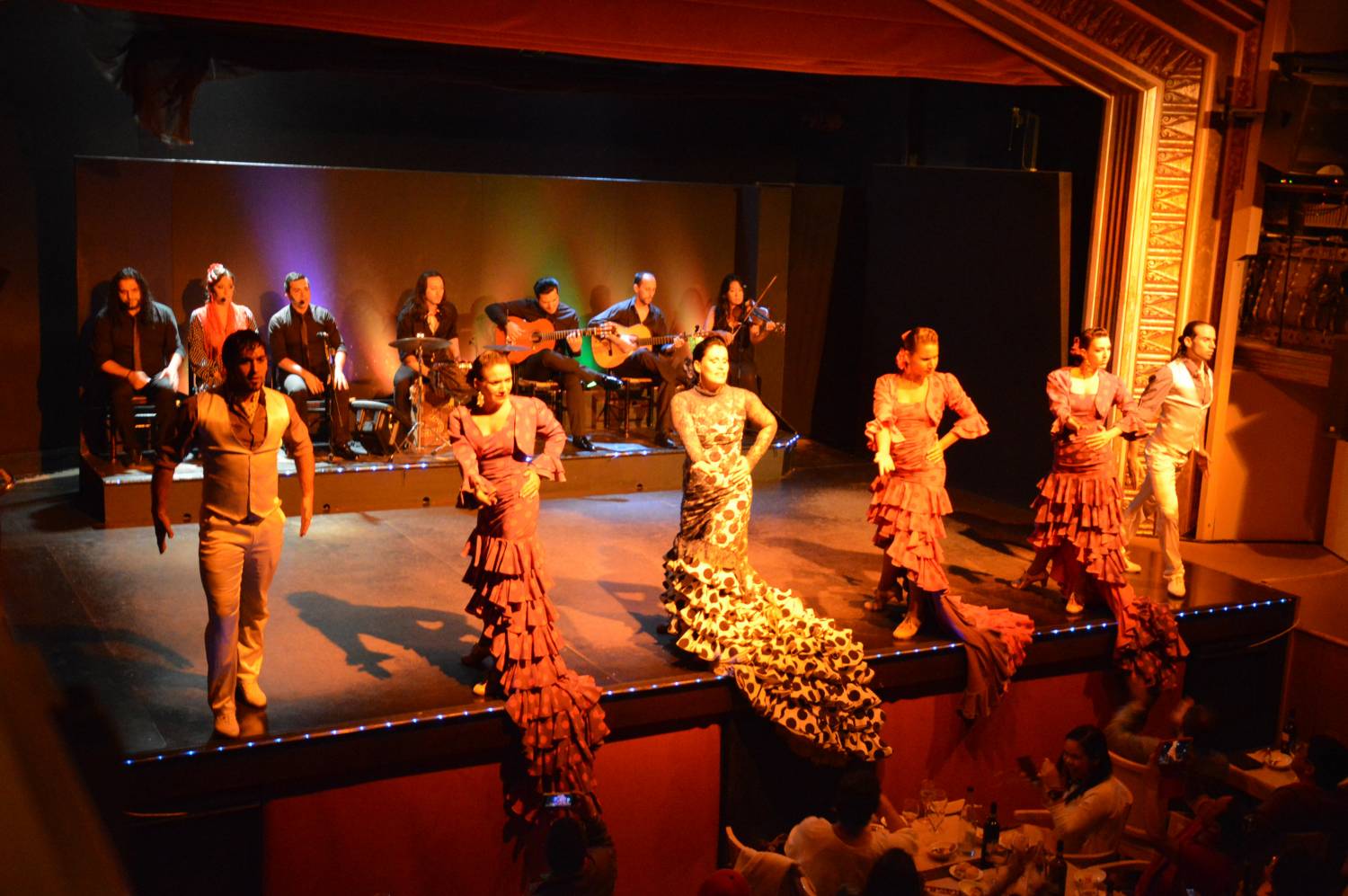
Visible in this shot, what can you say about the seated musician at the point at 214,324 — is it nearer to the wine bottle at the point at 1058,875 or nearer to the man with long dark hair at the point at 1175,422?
the man with long dark hair at the point at 1175,422

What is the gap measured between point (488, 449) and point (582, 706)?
3.89 feet

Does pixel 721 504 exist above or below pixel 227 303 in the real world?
below

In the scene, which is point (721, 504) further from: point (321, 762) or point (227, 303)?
point (227, 303)

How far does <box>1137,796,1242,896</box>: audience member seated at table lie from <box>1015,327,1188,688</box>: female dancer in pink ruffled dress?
233 centimetres

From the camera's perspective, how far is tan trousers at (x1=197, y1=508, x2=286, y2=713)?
5332mm

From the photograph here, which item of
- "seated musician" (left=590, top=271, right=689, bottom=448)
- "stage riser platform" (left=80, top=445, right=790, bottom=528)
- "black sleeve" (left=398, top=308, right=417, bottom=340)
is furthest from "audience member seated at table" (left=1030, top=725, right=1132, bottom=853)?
"black sleeve" (left=398, top=308, right=417, bottom=340)

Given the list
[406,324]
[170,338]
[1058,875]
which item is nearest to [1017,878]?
[1058,875]

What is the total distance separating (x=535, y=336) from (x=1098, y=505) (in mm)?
4342

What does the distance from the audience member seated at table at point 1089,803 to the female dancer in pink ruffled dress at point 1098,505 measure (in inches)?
76.2

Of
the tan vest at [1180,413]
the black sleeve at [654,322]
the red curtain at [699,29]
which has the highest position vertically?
the red curtain at [699,29]

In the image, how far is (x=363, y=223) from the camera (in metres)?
10.3

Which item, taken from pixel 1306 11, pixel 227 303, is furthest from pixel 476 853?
pixel 1306 11

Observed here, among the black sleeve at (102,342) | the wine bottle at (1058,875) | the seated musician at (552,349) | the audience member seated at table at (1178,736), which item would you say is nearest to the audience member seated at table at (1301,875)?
the wine bottle at (1058,875)

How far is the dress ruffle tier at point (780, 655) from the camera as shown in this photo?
20.6ft
